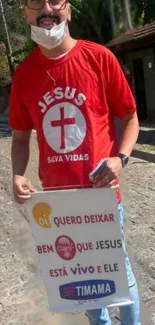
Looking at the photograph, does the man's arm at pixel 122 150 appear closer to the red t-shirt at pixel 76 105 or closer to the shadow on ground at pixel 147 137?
the red t-shirt at pixel 76 105

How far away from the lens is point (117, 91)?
7.48 ft

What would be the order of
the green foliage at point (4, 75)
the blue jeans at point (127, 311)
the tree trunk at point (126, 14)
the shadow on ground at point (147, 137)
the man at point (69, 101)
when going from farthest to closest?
the green foliage at point (4, 75), the tree trunk at point (126, 14), the shadow on ground at point (147, 137), the blue jeans at point (127, 311), the man at point (69, 101)

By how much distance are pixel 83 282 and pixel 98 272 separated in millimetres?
88

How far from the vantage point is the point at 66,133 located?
2256mm

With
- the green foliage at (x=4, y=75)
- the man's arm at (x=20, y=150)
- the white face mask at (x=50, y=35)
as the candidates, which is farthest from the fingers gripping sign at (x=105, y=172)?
the green foliage at (x=4, y=75)

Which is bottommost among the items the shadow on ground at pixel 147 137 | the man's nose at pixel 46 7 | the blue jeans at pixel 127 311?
the shadow on ground at pixel 147 137

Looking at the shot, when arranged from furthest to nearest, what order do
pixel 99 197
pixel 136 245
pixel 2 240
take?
pixel 2 240 → pixel 136 245 → pixel 99 197

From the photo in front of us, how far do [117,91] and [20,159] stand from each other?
0.57 metres

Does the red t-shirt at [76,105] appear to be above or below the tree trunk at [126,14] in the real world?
below

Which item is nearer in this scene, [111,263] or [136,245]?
[111,263]

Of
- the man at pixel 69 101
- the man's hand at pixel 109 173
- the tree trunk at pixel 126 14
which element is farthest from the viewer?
the tree trunk at pixel 126 14

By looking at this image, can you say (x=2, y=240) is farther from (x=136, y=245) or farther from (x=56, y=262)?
(x=56, y=262)

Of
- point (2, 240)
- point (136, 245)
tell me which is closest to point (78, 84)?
point (136, 245)

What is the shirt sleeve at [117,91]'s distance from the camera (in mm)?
2264
